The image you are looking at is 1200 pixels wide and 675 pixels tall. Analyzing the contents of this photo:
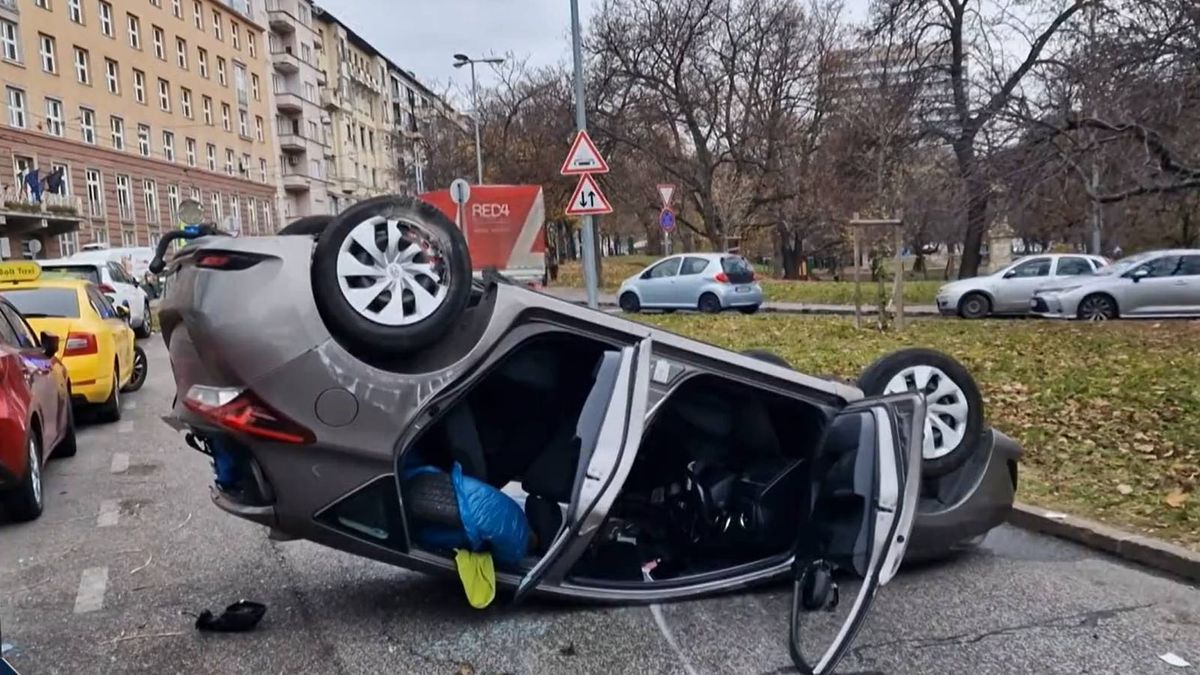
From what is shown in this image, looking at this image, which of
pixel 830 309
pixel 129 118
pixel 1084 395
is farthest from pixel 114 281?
pixel 129 118

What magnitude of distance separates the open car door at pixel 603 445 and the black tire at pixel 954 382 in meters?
1.43

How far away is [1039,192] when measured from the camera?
57.5ft

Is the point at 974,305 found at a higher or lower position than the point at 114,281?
lower

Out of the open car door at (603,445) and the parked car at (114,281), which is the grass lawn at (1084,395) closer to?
the open car door at (603,445)

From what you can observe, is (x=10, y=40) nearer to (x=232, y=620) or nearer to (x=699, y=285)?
(x=699, y=285)

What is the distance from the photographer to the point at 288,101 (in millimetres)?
73000

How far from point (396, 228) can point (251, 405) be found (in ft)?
2.88

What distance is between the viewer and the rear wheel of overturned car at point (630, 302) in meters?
25.2

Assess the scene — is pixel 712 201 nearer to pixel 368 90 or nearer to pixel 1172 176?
pixel 1172 176

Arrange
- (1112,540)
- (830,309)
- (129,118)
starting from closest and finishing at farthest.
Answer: (1112,540), (830,309), (129,118)

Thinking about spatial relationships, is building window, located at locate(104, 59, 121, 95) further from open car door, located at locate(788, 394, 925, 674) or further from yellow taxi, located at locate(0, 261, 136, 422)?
open car door, located at locate(788, 394, 925, 674)

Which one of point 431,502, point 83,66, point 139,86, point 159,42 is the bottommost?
point 431,502

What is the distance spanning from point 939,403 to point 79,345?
8.42 m

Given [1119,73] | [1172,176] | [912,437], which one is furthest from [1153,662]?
[1172,176]
